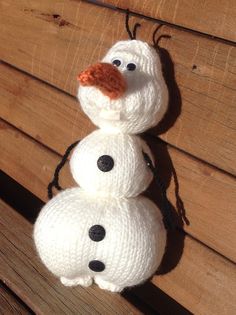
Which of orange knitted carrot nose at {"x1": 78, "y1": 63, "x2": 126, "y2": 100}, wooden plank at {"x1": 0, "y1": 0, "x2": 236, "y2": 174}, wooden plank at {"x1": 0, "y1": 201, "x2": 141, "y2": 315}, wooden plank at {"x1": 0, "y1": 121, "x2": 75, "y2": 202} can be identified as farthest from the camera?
wooden plank at {"x1": 0, "y1": 121, "x2": 75, "y2": 202}

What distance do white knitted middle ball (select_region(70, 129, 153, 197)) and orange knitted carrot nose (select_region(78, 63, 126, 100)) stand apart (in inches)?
4.2

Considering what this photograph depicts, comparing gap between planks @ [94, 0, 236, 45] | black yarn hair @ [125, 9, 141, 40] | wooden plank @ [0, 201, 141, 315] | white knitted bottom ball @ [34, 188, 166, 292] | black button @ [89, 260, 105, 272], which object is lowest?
wooden plank @ [0, 201, 141, 315]

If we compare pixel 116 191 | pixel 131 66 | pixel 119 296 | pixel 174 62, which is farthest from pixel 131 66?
pixel 119 296

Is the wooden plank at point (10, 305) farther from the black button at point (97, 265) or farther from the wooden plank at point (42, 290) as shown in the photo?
the black button at point (97, 265)

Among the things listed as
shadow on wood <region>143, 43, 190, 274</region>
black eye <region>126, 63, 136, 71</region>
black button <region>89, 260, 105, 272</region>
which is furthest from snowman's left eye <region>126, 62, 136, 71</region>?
black button <region>89, 260, 105, 272</region>

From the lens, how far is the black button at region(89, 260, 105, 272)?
3.03 ft

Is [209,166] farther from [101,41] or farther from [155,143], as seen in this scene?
[101,41]

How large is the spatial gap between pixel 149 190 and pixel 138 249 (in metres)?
0.18

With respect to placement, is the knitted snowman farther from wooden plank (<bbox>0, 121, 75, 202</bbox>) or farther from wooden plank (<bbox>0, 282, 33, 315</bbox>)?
wooden plank (<bbox>0, 121, 75, 202</bbox>)

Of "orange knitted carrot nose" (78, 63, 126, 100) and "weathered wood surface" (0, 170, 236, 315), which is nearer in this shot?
"orange knitted carrot nose" (78, 63, 126, 100)

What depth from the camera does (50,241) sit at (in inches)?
37.1

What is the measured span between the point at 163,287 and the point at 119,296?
104 millimetres

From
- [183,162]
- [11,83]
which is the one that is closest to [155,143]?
[183,162]

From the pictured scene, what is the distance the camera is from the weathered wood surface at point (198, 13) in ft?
2.90
